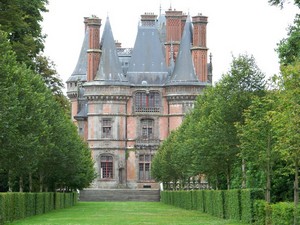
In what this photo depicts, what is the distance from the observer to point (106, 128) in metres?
126

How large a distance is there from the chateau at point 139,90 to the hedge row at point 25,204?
51.9 metres

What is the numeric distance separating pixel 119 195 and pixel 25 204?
63782mm

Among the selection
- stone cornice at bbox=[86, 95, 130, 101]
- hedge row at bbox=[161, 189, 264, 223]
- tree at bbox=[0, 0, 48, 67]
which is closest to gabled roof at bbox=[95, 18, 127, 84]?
stone cornice at bbox=[86, 95, 130, 101]

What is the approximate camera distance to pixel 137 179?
128 m

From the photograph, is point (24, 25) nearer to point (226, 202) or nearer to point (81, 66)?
point (226, 202)

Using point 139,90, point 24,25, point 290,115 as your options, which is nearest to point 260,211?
point 290,115

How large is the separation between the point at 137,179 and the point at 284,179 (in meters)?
73.2

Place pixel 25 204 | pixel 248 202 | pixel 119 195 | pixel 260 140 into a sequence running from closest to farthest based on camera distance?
pixel 248 202
pixel 260 140
pixel 25 204
pixel 119 195

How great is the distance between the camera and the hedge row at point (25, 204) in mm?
46719

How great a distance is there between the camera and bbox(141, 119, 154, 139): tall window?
129 m

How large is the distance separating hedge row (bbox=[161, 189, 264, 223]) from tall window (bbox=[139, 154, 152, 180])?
52.9 m

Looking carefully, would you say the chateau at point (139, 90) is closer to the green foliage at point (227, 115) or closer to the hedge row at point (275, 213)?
the green foliage at point (227, 115)

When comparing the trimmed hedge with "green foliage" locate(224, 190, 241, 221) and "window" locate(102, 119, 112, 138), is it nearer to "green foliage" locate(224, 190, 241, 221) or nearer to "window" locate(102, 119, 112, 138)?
"green foliage" locate(224, 190, 241, 221)

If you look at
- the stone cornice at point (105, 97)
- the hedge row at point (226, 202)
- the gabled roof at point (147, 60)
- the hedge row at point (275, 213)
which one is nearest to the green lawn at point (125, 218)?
the hedge row at point (226, 202)
